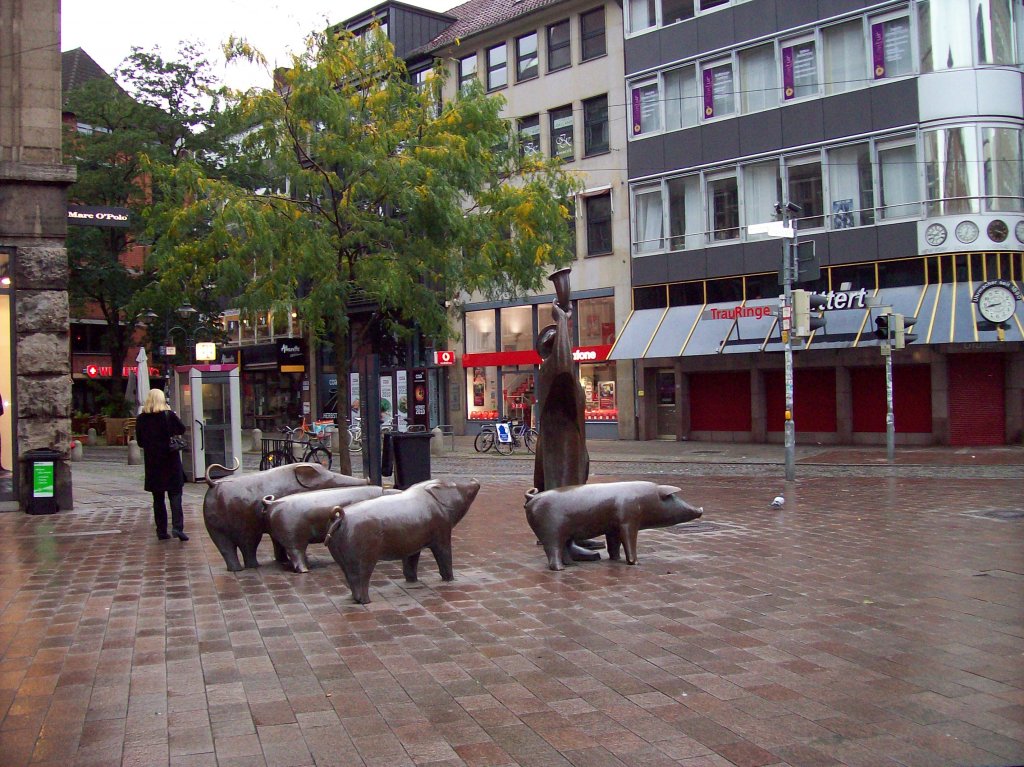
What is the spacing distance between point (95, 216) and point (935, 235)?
19645 mm

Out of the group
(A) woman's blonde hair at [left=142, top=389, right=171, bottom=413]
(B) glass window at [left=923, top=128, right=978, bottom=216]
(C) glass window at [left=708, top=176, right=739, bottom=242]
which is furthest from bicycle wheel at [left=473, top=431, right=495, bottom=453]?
(A) woman's blonde hair at [left=142, top=389, right=171, bottom=413]

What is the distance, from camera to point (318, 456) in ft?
71.3

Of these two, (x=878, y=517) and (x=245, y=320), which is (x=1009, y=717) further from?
(x=245, y=320)

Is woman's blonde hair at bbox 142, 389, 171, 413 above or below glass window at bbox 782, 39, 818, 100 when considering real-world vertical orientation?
below

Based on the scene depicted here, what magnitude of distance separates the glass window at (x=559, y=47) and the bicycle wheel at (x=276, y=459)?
18.6m

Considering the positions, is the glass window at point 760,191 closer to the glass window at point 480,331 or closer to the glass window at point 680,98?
the glass window at point 680,98

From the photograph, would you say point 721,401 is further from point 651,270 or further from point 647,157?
point 647,157

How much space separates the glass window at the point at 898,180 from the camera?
24703mm

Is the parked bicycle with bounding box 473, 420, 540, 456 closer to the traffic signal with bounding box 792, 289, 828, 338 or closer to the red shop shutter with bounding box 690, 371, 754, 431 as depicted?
the red shop shutter with bounding box 690, 371, 754, 431

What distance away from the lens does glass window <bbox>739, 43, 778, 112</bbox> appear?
27.5 m

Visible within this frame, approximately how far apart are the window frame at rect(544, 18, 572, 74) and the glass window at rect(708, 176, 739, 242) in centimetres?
746

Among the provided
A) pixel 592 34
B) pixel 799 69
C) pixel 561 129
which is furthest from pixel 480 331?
pixel 799 69

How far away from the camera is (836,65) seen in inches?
1030

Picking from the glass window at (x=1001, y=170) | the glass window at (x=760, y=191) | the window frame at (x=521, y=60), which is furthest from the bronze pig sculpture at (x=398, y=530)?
the window frame at (x=521, y=60)
